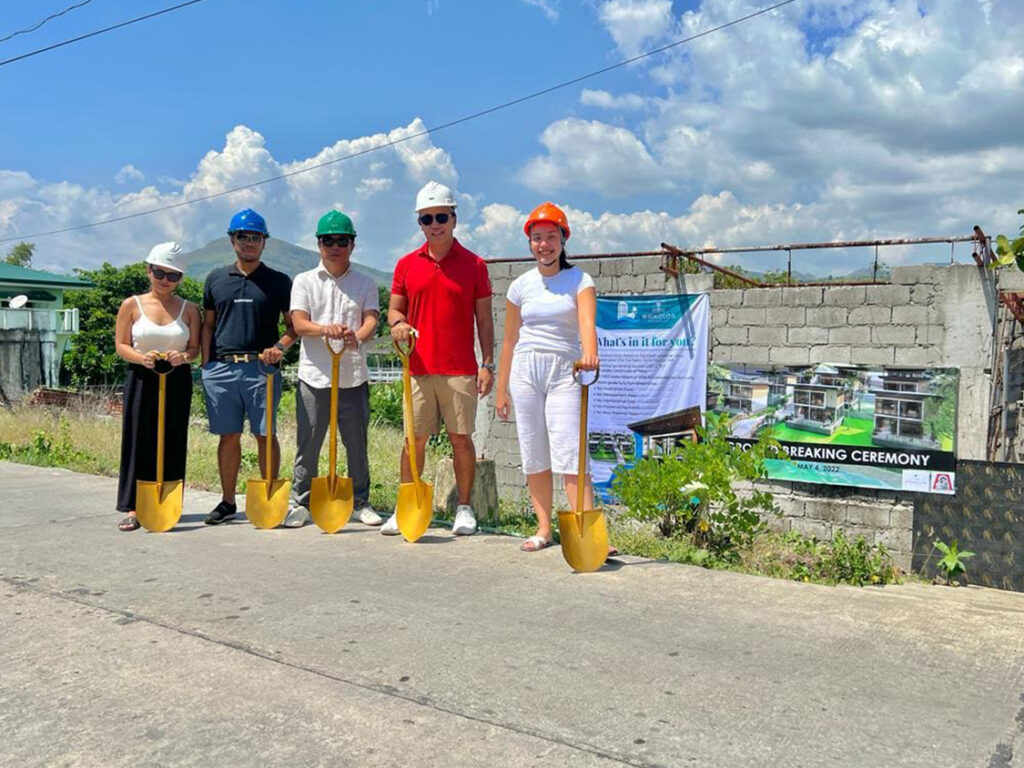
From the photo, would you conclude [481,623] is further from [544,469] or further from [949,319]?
[949,319]

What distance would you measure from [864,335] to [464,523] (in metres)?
3.92

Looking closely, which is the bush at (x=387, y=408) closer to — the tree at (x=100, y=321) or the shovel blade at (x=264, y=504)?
the tree at (x=100, y=321)

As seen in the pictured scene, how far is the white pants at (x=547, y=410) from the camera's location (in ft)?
15.7

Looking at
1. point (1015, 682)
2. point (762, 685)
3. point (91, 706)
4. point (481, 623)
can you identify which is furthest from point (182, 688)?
point (1015, 682)

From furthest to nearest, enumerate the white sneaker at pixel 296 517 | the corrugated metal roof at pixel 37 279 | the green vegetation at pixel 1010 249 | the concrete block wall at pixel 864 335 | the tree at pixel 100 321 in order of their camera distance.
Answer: the corrugated metal roof at pixel 37 279 < the tree at pixel 100 321 < the concrete block wall at pixel 864 335 < the white sneaker at pixel 296 517 < the green vegetation at pixel 1010 249

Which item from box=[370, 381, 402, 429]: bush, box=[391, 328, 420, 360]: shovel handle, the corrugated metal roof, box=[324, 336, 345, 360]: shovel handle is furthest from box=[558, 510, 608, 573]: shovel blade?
the corrugated metal roof

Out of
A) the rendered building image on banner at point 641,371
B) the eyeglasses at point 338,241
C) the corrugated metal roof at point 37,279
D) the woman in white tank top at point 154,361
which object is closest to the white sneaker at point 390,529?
the woman in white tank top at point 154,361

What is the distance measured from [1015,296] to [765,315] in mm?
1889

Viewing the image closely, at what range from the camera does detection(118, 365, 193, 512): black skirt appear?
18.9 feet

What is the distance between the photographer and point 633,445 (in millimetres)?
8336

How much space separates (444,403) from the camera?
5324 mm

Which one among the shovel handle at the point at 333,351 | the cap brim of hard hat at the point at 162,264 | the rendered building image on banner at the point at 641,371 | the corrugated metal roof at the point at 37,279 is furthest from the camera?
the corrugated metal roof at the point at 37,279

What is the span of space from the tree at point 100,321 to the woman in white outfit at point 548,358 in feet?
85.3

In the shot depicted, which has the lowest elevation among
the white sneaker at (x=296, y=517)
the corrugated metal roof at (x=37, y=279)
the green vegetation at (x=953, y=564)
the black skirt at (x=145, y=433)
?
the green vegetation at (x=953, y=564)
